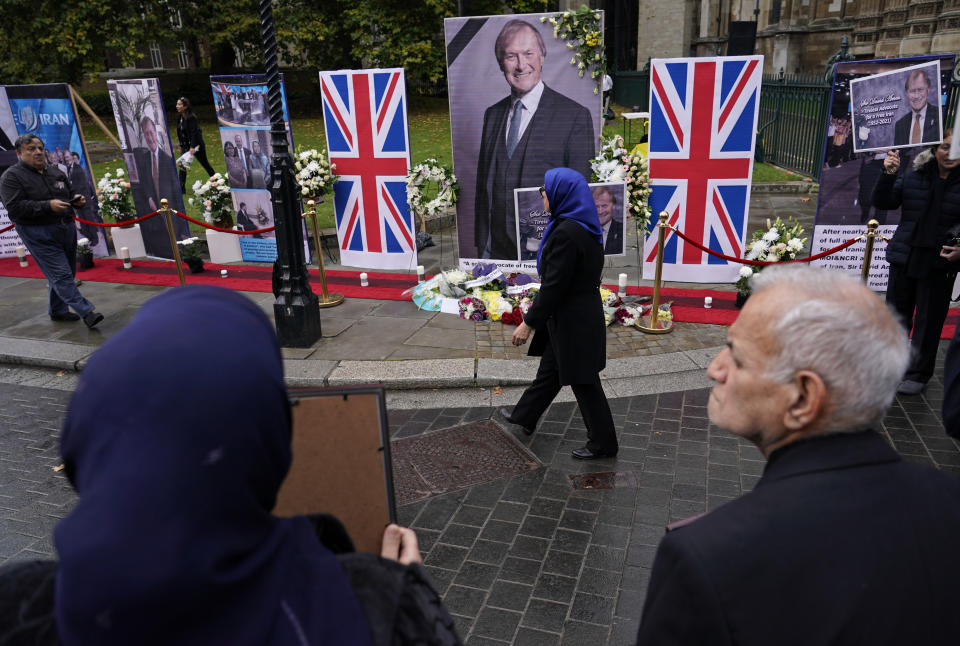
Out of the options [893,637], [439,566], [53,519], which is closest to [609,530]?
[439,566]

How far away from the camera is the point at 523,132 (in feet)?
26.8

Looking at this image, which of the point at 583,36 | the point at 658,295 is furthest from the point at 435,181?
the point at 658,295

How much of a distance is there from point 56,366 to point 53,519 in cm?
Result: 311

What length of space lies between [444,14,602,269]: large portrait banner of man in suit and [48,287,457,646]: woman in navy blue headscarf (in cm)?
715

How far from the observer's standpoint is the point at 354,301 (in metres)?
8.70

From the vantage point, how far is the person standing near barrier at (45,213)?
7344mm

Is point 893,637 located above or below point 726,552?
below

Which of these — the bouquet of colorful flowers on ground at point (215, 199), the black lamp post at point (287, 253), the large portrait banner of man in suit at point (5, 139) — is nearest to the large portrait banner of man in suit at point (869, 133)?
the black lamp post at point (287, 253)

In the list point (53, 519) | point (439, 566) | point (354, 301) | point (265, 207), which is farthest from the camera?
point (265, 207)

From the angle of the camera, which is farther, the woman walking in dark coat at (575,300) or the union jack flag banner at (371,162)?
the union jack flag banner at (371,162)

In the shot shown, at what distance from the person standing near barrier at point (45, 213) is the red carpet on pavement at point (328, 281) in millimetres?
1470

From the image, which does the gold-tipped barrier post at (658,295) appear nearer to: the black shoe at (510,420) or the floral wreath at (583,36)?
the floral wreath at (583,36)

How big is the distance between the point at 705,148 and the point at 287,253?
192 inches

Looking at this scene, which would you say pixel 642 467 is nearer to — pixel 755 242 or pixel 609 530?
pixel 609 530
